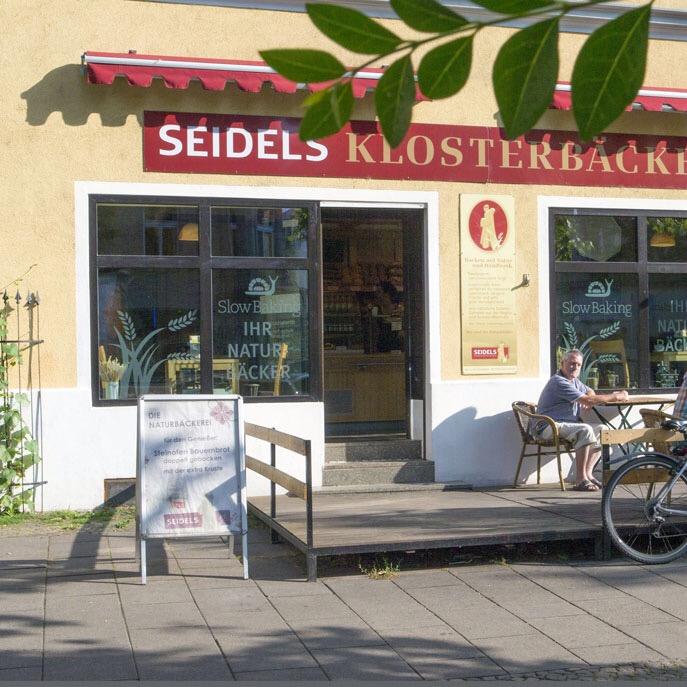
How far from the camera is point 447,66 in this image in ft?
5.10

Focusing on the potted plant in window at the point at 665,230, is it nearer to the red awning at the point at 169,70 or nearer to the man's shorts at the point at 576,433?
the man's shorts at the point at 576,433

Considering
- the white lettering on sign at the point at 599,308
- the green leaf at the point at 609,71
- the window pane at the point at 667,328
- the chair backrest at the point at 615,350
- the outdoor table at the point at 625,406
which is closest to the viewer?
the green leaf at the point at 609,71

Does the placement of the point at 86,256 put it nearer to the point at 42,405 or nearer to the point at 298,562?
the point at 42,405

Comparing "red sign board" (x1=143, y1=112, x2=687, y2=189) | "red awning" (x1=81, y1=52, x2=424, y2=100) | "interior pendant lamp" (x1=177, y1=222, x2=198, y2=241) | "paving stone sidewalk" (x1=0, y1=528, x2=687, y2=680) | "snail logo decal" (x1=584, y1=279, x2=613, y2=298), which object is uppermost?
"red awning" (x1=81, y1=52, x2=424, y2=100)

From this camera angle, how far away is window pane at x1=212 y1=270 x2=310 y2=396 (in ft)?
31.8

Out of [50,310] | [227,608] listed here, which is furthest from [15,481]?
[227,608]

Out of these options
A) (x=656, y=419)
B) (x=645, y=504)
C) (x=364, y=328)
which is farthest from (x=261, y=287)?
(x=645, y=504)

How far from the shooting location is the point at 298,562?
289 inches

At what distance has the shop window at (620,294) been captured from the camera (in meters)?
10.6

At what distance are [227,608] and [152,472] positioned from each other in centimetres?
107

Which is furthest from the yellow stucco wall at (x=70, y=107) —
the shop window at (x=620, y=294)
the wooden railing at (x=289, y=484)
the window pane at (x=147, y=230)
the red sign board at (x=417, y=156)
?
the wooden railing at (x=289, y=484)

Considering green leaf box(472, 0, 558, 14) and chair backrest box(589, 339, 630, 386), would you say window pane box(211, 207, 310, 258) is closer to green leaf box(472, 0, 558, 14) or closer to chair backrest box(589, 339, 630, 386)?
chair backrest box(589, 339, 630, 386)

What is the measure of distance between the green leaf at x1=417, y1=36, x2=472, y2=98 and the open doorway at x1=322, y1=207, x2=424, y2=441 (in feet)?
30.0

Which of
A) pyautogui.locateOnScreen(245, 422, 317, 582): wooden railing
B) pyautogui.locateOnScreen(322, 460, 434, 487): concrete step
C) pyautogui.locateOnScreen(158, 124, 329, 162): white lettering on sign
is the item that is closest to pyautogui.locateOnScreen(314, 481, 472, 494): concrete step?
pyautogui.locateOnScreen(322, 460, 434, 487): concrete step
